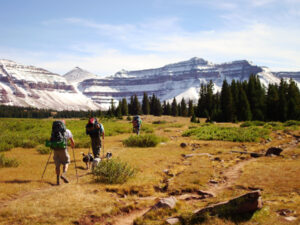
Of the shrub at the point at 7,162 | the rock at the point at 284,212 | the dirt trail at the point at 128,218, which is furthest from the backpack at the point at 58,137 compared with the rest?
the rock at the point at 284,212

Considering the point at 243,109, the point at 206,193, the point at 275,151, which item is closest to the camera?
the point at 206,193

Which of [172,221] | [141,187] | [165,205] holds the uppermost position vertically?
[165,205]

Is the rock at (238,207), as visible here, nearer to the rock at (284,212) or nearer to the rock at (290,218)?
the rock at (284,212)

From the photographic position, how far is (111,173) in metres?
10.6

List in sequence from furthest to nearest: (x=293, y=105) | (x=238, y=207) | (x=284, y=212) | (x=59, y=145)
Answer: (x=293, y=105) < (x=59, y=145) < (x=284, y=212) < (x=238, y=207)

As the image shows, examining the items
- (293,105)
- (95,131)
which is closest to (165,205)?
(95,131)

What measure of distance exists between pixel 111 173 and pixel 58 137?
2.58 meters

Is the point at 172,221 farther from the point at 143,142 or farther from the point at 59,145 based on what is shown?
the point at 143,142

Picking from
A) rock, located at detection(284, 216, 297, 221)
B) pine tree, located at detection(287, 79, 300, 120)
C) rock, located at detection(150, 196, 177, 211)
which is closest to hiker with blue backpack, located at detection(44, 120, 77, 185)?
rock, located at detection(150, 196, 177, 211)

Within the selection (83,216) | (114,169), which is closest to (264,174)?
(114,169)

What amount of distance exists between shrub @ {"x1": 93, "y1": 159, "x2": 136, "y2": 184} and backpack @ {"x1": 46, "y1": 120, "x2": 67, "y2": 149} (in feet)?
5.69

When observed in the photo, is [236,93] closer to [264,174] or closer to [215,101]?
[215,101]

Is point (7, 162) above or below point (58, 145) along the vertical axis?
below

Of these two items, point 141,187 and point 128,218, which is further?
point 141,187
